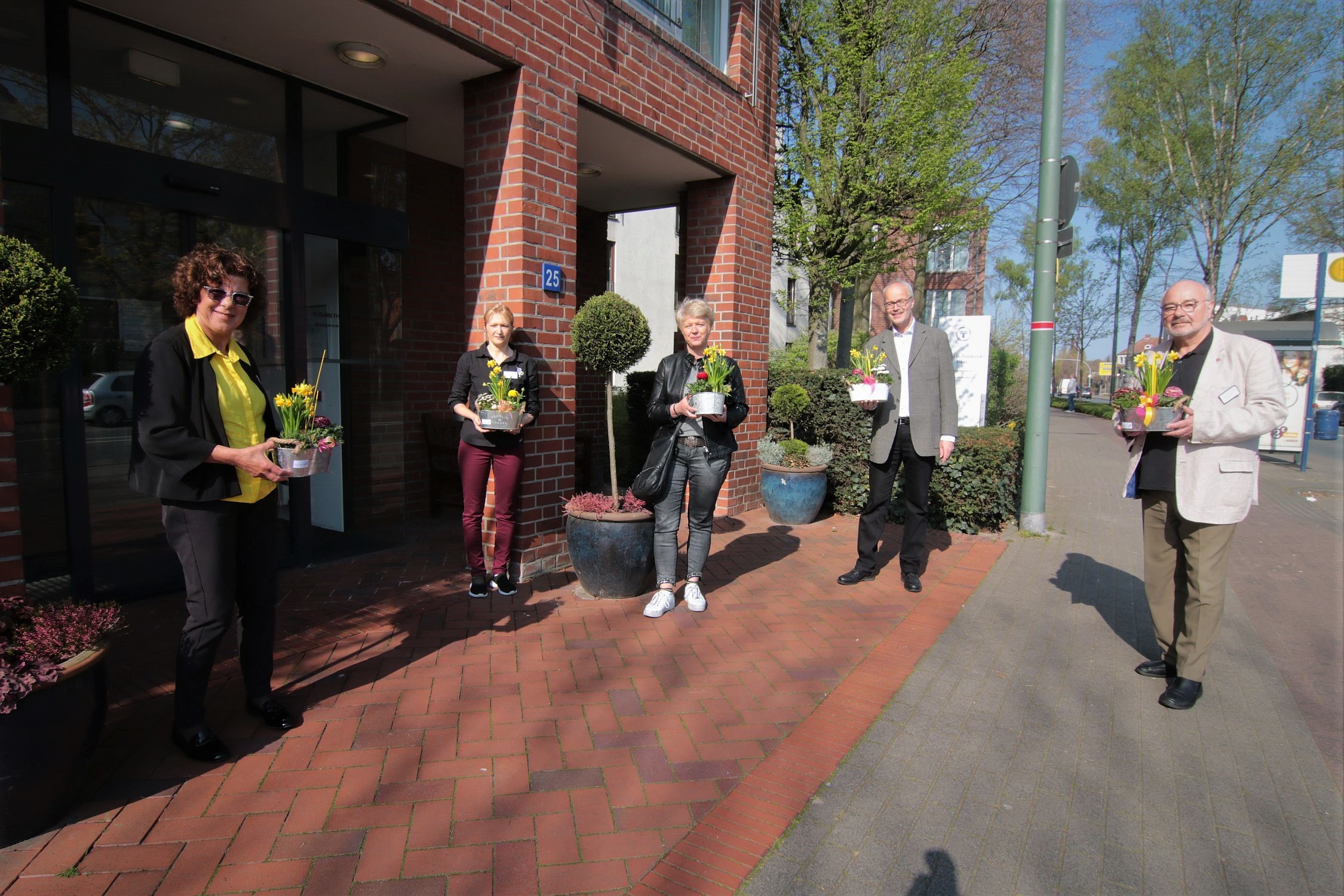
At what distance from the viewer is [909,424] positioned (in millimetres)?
4945

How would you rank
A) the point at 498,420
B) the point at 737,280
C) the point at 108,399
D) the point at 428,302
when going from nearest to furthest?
the point at 498,420, the point at 108,399, the point at 428,302, the point at 737,280

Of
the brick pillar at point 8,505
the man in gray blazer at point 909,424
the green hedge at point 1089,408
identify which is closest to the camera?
the brick pillar at point 8,505

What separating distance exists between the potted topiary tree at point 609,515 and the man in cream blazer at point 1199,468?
279 centimetres

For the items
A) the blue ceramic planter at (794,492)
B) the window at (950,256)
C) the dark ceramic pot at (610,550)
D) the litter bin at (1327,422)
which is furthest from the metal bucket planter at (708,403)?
the litter bin at (1327,422)

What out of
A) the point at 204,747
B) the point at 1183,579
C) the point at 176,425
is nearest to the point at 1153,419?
the point at 1183,579

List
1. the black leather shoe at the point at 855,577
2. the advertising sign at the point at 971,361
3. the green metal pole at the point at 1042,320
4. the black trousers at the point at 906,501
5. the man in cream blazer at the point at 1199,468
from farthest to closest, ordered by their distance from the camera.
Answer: the advertising sign at the point at 971,361 → the green metal pole at the point at 1042,320 → the black leather shoe at the point at 855,577 → the black trousers at the point at 906,501 → the man in cream blazer at the point at 1199,468

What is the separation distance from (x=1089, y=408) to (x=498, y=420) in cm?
3817

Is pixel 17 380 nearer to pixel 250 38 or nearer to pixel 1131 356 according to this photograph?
pixel 250 38

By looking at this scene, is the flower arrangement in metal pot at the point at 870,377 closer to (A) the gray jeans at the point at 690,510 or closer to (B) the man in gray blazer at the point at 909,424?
(B) the man in gray blazer at the point at 909,424

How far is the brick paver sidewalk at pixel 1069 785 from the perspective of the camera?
224 centimetres

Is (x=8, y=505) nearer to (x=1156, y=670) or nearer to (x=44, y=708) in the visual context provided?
(x=44, y=708)

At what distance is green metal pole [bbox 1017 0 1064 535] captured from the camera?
6.57m

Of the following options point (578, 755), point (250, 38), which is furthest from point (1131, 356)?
point (250, 38)

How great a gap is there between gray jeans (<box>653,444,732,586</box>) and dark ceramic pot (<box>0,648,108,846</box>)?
9.23 ft
